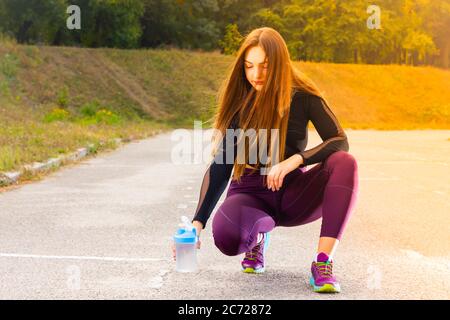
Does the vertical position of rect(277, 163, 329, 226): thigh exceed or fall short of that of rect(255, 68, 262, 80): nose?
it falls short

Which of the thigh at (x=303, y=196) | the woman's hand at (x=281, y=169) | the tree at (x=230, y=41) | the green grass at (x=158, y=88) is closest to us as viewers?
the woman's hand at (x=281, y=169)

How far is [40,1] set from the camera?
50.7 m

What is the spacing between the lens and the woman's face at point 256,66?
566 centimetres

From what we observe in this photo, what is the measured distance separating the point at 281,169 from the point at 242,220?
1.46ft

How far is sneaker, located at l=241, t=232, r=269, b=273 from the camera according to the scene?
6.32 meters

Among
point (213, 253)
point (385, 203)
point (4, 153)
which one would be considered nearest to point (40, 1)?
point (4, 153)

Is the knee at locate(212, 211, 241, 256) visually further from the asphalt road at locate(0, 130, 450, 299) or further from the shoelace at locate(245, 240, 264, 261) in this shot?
the shoelace at locate(245, 240, 264, 261)

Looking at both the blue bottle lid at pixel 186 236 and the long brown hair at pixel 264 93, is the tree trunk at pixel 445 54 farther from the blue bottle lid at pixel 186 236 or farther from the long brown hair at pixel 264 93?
the blue bottle lid at pixel 186 236

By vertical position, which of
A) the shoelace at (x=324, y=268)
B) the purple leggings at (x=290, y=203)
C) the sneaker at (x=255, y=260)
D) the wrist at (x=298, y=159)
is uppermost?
the wrist at (x=298, y=159)

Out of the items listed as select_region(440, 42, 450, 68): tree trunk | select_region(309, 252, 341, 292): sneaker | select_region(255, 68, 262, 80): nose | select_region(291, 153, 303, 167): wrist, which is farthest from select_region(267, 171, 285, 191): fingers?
select_region(440, 42, 450, 68): tree trunk

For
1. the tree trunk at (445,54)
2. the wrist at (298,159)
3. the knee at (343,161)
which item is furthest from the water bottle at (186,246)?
the tree trunk at (445,54)

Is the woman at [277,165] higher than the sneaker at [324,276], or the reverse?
the woman at [277,165]

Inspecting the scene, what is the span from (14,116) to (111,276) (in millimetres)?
28381

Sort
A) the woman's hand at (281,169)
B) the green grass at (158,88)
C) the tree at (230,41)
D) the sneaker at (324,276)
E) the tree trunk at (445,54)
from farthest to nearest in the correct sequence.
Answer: the tree trunk at (445,54) < the tree at (230,41) < the green grass at (158,88) < the woman's hand at (281,169) < the sneaker at (324,276)
